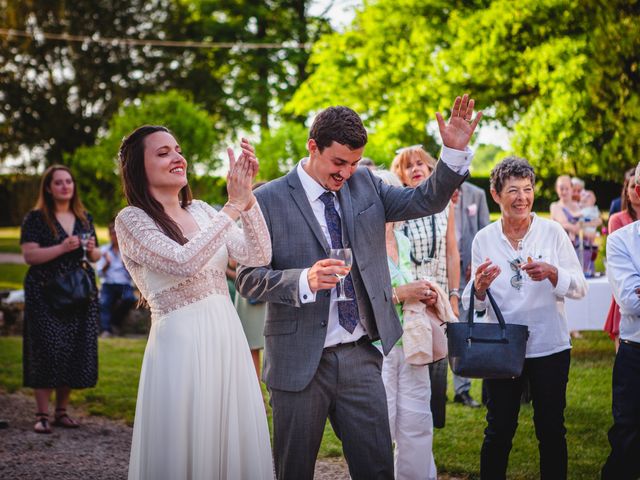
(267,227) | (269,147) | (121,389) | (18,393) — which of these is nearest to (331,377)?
(267,227)

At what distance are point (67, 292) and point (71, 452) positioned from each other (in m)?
1.49

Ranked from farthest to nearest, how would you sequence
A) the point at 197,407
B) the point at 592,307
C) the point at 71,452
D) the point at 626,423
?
the point at 592,307 < the point at 71,452 < the point at 626,423 < the point at 197,407

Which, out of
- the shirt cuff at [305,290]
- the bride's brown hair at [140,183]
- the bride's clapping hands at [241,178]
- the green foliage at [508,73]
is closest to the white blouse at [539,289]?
the shirt cuff at [305,290]

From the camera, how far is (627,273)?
15.2 feet

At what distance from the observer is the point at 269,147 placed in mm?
18328

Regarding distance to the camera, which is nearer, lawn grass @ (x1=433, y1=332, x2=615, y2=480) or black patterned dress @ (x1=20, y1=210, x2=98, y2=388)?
lawn grass @ (x1=433, y1=332, x2=615, y2=480)

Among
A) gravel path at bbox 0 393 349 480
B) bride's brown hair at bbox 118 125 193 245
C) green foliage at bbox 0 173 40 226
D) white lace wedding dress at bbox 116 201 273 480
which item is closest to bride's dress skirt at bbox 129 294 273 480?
white lace wedding dress at bbox 116 201 273 480

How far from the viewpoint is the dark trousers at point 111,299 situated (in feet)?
46.2

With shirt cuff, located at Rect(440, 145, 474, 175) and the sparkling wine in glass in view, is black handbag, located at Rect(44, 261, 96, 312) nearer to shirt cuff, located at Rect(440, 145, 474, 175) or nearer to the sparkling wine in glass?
the sparkling wine in glass

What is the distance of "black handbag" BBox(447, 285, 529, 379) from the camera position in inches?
183

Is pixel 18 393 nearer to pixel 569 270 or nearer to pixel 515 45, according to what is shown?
pixel 569 270

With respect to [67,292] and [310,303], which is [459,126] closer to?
[310,303]

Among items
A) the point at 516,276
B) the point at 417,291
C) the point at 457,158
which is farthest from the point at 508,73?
the point at 457,158

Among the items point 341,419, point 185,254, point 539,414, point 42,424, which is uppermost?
point 185,254
